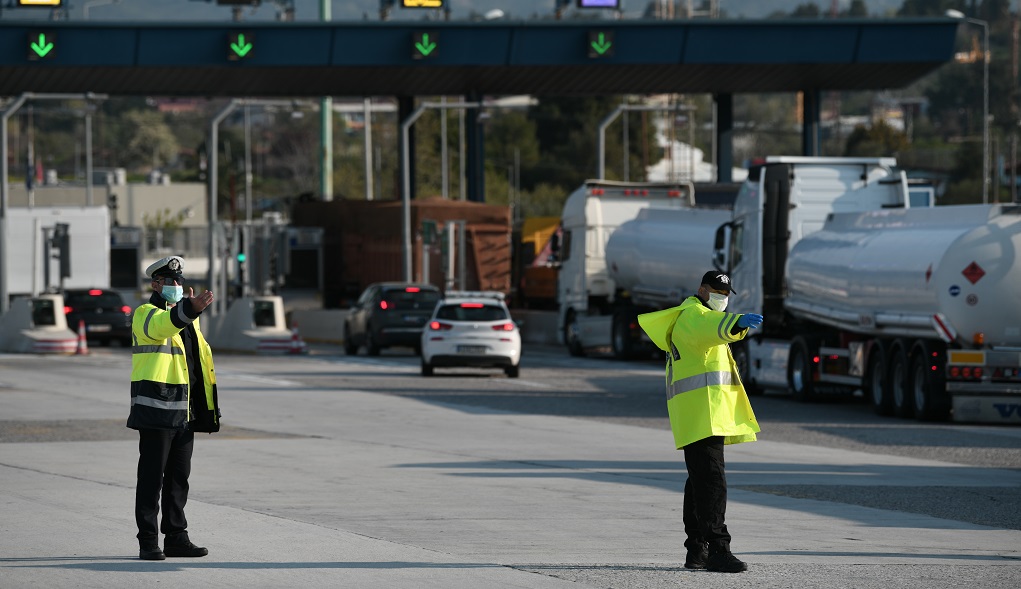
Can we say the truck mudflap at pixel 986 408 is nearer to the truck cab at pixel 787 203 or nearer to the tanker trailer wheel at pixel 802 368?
the tanker trailer wheel at pixel 802 368

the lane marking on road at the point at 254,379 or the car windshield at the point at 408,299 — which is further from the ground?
the car windshield at the point at 408,299

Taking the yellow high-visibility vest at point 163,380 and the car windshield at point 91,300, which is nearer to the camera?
the yellow high-visibility vest at point 163,380

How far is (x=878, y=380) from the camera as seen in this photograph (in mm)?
25859

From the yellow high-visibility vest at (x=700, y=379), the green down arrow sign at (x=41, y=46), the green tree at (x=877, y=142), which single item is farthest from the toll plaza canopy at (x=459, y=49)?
the green tree at (x=877, y=142)

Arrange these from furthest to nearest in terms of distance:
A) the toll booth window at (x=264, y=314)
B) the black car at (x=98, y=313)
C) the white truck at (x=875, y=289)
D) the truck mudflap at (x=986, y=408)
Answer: the black car at (x=98, y=313), the toll booth window at (x=264, y=314), the truck mudflap at (x=986, y=408), the white truck at (x=875, y=289)

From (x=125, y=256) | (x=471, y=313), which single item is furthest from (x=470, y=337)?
(x=125, y=256)

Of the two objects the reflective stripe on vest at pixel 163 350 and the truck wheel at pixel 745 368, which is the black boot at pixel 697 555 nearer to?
the reflective stripe on vest at pixel 163 350

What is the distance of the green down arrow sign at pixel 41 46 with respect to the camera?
146ft

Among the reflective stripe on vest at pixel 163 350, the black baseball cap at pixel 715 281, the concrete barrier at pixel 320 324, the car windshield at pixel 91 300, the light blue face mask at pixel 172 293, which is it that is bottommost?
the concrete barrier at pixel 320 324

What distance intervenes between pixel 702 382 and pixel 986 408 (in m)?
14.0

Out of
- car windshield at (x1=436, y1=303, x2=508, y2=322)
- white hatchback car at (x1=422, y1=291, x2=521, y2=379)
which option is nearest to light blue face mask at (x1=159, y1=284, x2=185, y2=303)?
white hatchback car at (x1=422, y1=291, x2=521, y2=379)

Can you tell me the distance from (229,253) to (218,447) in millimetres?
31470

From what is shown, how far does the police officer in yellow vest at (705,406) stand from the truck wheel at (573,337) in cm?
3170

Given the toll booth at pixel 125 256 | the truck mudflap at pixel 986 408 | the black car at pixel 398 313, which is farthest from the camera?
the toll booth at pixel 125 256
